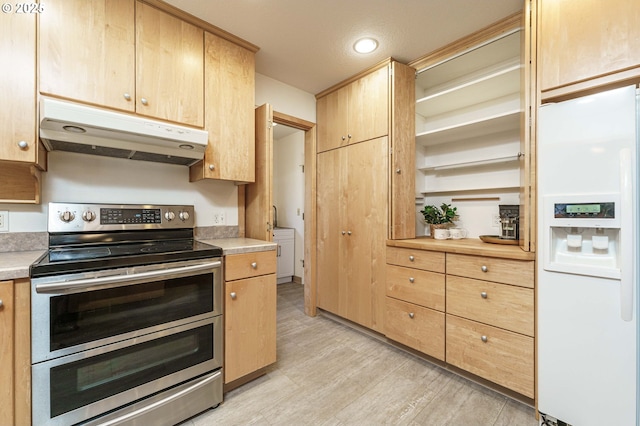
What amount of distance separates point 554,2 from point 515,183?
1146mm

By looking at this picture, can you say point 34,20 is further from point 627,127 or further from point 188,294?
point 627,127

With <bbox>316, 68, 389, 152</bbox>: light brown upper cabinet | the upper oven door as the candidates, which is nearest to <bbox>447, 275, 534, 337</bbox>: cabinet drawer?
<bbox>316, 68, 389, 152</bbox>: light brown upper cabinet

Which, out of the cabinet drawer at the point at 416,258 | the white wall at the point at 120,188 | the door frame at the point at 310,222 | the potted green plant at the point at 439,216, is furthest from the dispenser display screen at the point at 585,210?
the white wall at the point at 120,188

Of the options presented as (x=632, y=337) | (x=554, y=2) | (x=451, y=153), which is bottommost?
(x=632, y=337)

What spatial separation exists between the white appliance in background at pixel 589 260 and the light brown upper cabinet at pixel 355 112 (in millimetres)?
1188

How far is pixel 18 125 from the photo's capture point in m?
1.26

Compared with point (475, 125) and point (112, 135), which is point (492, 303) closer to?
point (475, 125)

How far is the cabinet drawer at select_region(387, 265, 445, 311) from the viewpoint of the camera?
6.27ft

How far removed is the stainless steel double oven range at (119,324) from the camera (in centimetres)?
111

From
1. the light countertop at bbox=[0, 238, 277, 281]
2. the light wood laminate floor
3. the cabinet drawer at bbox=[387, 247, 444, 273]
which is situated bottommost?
the light wood laminate floor

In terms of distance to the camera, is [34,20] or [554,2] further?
[554,2]

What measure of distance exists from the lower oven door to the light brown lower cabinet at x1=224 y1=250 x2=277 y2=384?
0.30 feet

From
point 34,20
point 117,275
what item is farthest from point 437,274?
point 34,20

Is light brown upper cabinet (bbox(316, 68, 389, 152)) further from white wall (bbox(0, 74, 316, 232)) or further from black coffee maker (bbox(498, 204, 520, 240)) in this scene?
black coffee maker (bbox(498, 204, 520, 240))
